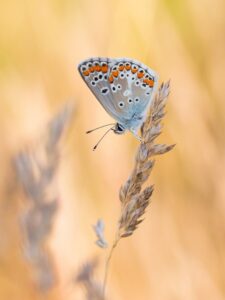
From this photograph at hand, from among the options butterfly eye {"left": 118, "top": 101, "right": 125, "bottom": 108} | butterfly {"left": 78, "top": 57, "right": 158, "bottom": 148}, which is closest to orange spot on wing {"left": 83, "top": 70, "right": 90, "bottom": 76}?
butterfly {"left": 78, "top": 57, "right": 158, "bottom": 148}

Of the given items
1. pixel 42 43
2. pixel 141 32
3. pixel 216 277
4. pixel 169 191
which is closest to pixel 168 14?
pixel 141 32

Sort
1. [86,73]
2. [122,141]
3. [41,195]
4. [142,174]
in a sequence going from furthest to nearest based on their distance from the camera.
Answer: [122,141]
[86,73]
[41,195]
[142,174]

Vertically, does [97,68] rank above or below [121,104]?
above

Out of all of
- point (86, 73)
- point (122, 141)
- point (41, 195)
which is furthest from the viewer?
point (122, 141)

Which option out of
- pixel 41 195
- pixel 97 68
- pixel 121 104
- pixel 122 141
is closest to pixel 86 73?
pixel 97 68

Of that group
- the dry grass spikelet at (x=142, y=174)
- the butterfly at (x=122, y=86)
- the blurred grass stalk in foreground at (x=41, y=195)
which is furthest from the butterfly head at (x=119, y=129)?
the dry grass spikelet at (x=142, y=174)

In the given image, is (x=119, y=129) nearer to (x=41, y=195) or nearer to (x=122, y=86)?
(x=122, y=86)

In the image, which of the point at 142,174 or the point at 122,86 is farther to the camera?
the point at 122,86

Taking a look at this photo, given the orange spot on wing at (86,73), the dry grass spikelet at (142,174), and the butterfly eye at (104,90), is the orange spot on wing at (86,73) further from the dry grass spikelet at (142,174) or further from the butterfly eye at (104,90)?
the dry grass spikelet at (142,174)

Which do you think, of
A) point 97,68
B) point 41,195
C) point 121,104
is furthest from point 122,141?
point 41,195

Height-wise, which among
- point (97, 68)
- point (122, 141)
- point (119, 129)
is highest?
point (97, 68)
